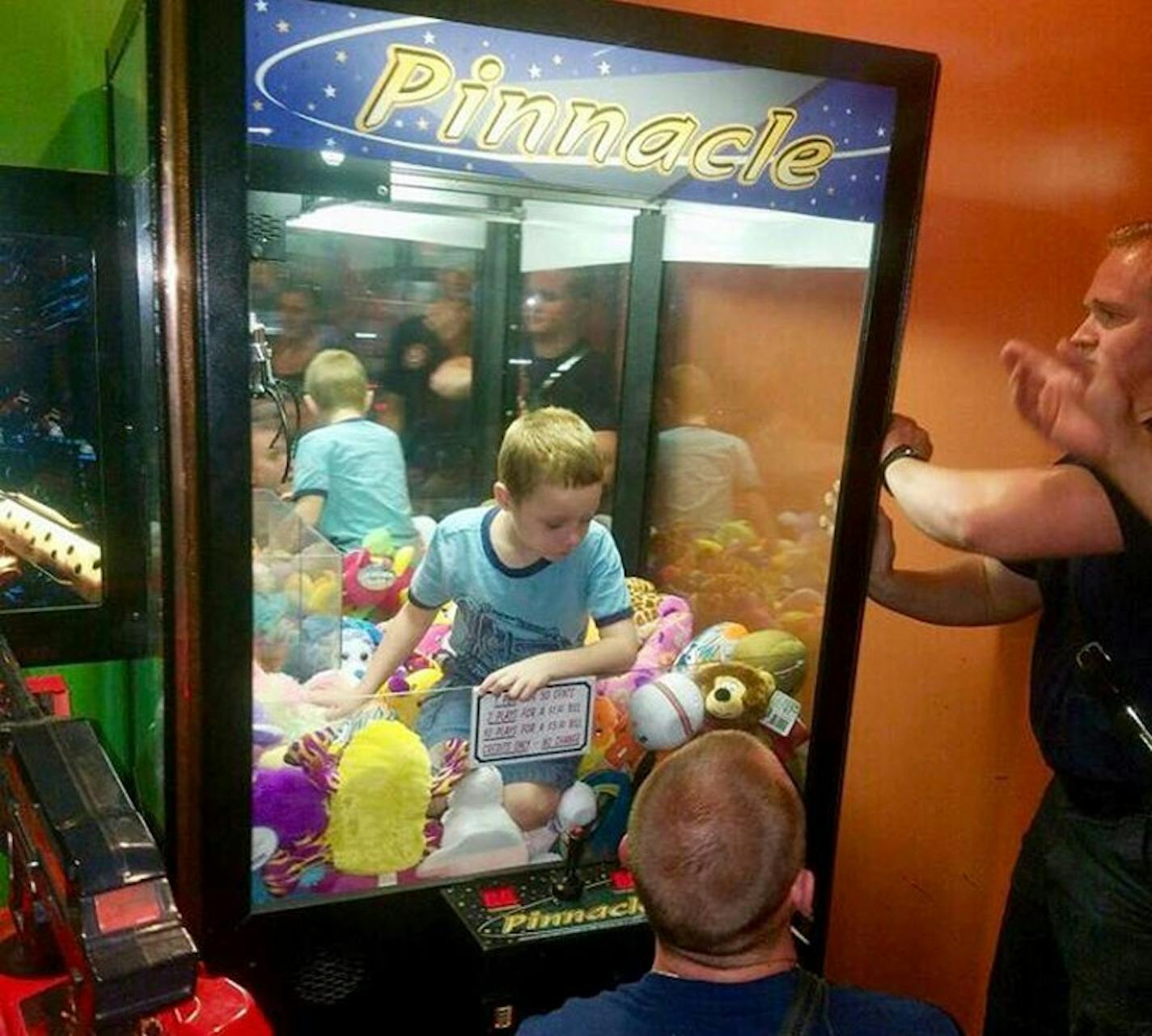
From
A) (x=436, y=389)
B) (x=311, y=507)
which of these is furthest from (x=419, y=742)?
(x=436, y=389)

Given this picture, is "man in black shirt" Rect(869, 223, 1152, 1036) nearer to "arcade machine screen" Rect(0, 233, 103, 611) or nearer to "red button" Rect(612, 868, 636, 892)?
"red button" Rect(612, 868, 636, 892)

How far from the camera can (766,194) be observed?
1.51 meters

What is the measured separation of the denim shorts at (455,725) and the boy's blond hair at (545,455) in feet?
0.99

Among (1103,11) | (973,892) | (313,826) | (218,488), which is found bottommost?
(973,892)

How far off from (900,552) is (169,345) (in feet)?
4.41

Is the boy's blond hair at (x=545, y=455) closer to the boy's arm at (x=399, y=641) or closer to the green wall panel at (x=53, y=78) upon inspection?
the boy's arm at (x=399, y=641)

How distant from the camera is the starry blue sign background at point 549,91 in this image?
3.96ft

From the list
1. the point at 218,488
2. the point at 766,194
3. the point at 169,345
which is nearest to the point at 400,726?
the point at 218,488

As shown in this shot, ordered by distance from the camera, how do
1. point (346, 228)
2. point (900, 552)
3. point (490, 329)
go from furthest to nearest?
point (900, 552) → point (490, 329) → point (346, 228)

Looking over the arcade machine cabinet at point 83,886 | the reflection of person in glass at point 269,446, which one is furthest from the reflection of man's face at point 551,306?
the arcade machine cabinet at point 83,886

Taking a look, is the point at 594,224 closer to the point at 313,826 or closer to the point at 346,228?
the point at 346,228

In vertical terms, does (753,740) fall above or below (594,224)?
below

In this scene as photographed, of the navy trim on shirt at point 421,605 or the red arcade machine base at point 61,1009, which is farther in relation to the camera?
the navy trim on shirt at point 421,605

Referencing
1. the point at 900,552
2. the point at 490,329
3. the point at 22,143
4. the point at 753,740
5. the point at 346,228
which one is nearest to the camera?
the point at 753,740
